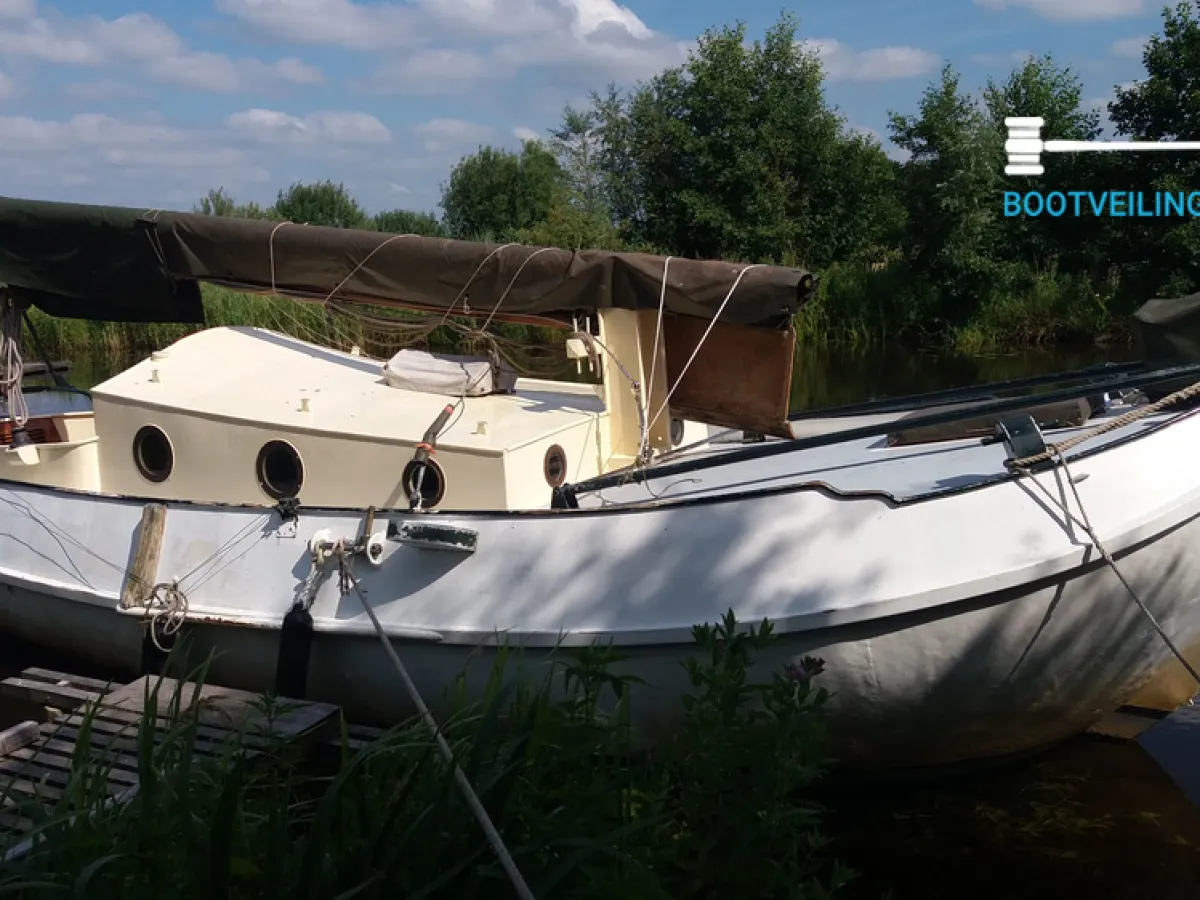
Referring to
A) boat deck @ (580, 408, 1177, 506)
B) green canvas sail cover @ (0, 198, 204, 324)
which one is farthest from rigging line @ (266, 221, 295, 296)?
boat deck @ (580, 408, 1177, 506)

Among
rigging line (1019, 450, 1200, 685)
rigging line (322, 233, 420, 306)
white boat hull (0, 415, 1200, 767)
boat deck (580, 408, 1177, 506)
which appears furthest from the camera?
rigging line (322, 233, 420, 306)

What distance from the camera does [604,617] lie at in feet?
17.7

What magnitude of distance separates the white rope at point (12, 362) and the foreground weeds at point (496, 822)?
5.29m

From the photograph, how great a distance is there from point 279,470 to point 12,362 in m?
2.38

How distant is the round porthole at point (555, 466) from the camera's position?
654 centimetres

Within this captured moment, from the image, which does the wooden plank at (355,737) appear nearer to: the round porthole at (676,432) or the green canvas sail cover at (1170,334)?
the round porthole at (676,432)

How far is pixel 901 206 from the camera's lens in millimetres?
29312

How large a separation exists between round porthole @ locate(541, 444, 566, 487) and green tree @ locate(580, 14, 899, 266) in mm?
26319

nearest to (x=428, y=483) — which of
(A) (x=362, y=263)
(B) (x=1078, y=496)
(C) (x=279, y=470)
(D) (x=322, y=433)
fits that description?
(D) (x=322, y=433)

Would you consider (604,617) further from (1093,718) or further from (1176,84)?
(1176,84)

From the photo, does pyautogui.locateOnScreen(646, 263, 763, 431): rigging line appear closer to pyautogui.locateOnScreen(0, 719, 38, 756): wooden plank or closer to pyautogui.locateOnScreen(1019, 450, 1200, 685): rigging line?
pyautogui.locateOnScreen(1019, 450, 1200, 685): rigging line

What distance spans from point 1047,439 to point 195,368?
5.28 meters

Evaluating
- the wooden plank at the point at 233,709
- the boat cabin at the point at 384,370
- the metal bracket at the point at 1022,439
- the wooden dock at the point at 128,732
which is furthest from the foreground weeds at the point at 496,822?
the boat cabin at the point at 384,370

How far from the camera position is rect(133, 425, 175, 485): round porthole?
23.6ft
